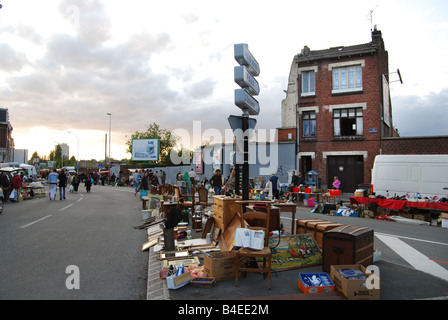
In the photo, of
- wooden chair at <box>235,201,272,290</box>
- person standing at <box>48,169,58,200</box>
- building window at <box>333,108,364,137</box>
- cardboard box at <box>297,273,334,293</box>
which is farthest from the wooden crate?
building window at <box>333,108,364,137</box>

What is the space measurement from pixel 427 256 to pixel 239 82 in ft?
19.0

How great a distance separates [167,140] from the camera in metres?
64.0

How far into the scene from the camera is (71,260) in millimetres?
6488

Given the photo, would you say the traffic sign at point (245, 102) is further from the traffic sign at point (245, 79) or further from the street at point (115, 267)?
the street at point (115, 267)

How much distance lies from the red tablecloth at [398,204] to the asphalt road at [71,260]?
10.0 m

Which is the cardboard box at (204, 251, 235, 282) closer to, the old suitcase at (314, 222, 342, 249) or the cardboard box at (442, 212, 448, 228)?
the old suitcase at (314, 222, 342, 249)

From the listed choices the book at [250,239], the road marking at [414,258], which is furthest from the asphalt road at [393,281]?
the book at [250,239]

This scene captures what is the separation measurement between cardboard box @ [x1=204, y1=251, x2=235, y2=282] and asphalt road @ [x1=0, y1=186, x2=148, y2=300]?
43.5 inches

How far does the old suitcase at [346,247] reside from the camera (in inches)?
209

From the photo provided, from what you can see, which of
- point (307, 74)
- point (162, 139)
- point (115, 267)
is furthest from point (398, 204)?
point (162, 139)

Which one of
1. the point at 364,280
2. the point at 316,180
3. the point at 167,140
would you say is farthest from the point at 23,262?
the point at 167,140

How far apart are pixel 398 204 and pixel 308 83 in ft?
49.4

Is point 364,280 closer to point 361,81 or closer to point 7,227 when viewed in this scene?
point 7,227

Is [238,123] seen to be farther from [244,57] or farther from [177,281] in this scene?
[177,281]
